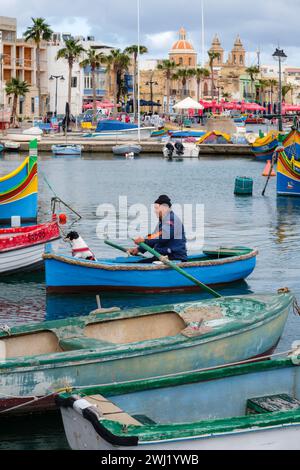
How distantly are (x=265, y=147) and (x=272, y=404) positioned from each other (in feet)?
200

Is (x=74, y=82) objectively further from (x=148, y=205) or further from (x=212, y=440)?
(x=212, y=440)

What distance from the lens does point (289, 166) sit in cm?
4459

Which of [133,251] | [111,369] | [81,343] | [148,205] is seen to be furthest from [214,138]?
[111,369]

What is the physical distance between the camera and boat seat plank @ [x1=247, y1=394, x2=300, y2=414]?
1126 cm

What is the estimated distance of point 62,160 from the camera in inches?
2901

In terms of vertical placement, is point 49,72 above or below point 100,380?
above

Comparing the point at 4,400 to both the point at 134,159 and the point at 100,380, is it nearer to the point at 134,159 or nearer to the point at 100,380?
the point at 100,380

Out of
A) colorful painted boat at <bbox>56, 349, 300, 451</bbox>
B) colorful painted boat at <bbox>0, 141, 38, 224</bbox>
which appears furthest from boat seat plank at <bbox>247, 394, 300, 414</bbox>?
colorful painted boat at <bbox>0, 141, 38, 224</bbox>

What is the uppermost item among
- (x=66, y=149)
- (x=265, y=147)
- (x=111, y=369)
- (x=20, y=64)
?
(x=20, y=64)

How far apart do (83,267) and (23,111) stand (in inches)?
4058

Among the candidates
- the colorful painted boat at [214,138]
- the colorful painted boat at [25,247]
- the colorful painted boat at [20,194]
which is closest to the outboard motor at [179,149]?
the colorful painted boat at [214,138]

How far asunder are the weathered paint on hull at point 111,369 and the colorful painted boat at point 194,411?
1.73 metres
